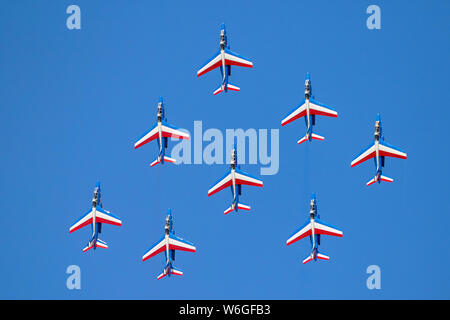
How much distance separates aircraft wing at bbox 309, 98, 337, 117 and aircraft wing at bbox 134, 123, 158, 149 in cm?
933

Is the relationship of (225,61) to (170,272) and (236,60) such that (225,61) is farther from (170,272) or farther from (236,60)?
(170,272)

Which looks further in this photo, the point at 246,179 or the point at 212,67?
the point at 212,67

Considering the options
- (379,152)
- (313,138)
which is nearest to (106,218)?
(313,138)

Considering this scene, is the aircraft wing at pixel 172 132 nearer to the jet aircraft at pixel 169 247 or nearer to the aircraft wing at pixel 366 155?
the jet aircraft at pixel 169 247

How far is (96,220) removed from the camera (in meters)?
60.4

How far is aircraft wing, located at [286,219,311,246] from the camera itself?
59719 millimetres

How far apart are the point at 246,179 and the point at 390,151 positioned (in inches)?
333

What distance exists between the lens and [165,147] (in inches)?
2403

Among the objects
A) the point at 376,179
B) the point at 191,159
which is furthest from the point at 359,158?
the point at 191,159
